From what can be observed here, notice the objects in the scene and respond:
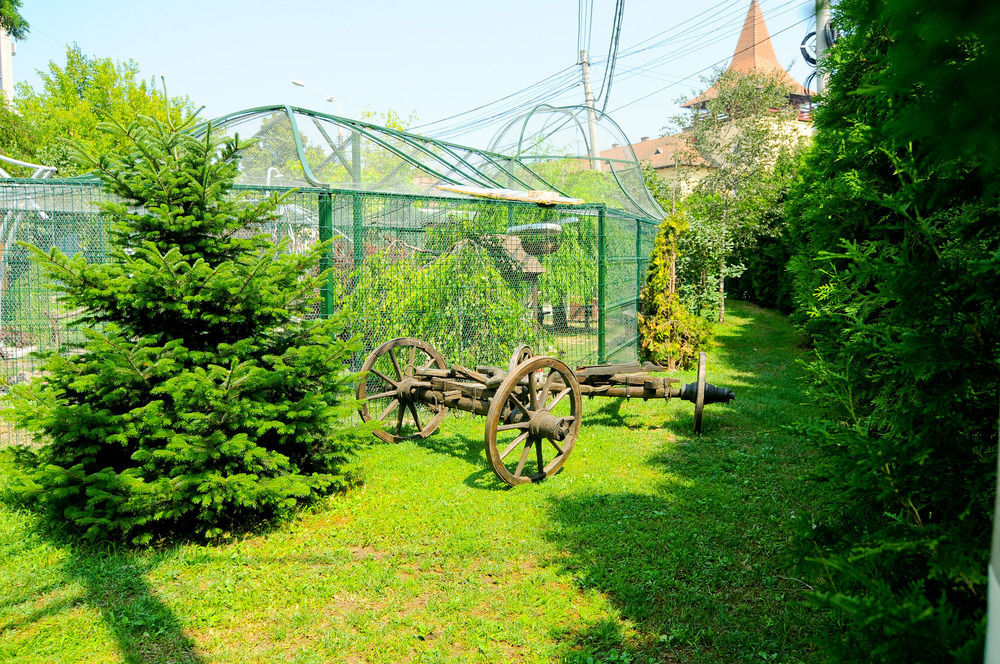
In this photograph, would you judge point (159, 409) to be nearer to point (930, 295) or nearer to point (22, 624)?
point (22, 624)

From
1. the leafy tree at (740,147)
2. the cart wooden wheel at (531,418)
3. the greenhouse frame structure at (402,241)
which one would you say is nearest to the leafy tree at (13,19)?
the greenhouse frame structure at (402,241)

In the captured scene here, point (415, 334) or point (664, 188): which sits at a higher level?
point (664, 188)

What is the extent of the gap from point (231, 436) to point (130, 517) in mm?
716

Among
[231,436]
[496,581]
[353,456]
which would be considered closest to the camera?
[496,581]

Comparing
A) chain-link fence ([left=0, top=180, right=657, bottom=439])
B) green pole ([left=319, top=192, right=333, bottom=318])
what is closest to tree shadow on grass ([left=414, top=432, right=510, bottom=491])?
chain-link fence ([left=0, top=180, right=657, bottom=439])

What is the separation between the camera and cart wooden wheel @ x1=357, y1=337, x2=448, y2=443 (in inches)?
243

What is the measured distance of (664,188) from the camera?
61.1 feet

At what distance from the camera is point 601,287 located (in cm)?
927

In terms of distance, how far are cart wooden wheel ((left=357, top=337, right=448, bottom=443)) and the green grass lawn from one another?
2.55 feet

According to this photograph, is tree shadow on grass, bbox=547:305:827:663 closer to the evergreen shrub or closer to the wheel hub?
the wheel hub

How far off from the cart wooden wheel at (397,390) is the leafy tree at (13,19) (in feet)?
30.8

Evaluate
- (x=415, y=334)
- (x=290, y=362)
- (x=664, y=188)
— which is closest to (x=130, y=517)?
(x=290, y=362)

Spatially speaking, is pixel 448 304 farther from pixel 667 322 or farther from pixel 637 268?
pixel 667 322

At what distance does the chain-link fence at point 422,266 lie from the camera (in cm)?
Answer: 639
